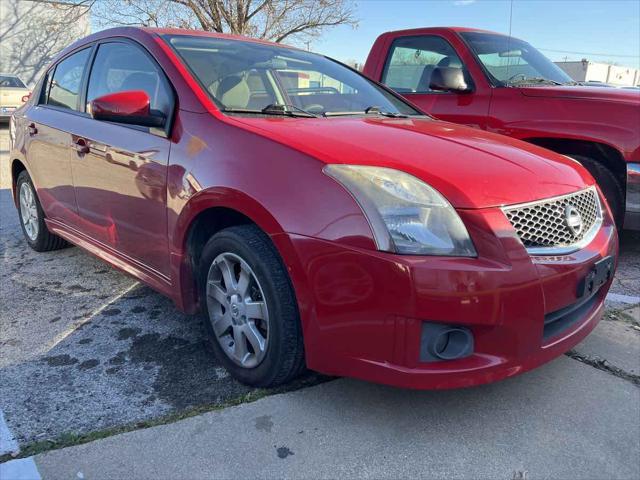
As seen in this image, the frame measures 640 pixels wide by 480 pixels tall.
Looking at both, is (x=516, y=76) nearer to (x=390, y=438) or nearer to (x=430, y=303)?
(x=430, y=303)

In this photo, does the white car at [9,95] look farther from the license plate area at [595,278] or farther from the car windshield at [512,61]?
the license plate area at [595,278]

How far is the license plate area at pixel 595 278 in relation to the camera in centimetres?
217

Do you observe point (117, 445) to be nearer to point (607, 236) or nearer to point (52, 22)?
point (607, 236)

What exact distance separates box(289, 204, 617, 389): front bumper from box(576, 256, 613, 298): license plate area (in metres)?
0.07

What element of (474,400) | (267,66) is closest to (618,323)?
(474,400)

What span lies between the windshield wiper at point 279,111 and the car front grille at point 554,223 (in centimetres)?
119

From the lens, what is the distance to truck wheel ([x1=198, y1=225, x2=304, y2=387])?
2.17 meters

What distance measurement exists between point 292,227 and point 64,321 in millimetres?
1838

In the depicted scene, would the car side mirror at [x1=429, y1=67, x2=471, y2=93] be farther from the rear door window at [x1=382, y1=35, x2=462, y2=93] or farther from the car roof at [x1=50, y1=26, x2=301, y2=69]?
the car roof at [x1=50, y1=26, x2=301, y2=69]

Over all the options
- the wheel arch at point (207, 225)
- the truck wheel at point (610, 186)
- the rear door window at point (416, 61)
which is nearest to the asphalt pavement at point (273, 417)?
the wheel arch at point (207, 225)

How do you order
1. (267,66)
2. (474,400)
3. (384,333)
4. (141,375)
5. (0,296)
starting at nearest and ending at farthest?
(384,333) < (474,400) < (141,375) < (267,66) < (0,296)

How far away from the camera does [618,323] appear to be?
127 inches

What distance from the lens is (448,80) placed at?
4.48 metres

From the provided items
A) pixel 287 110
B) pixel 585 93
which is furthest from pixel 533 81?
pixel 287 110
